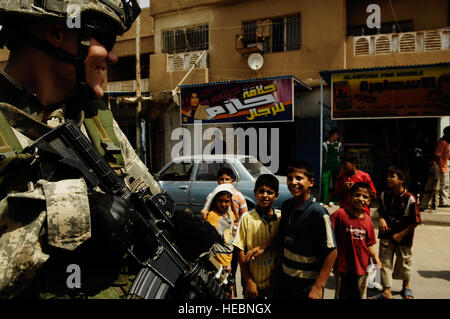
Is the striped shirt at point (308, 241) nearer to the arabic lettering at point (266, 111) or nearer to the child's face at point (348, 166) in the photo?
the child's face at point (348, 166)

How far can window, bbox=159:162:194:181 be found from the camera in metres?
6.48

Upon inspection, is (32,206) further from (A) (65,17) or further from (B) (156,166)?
(B) (156,166)

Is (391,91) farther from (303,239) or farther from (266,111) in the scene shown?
(303,239)

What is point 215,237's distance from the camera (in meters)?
1.98

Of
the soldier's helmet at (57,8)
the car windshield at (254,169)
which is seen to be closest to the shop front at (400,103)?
the car windshield at (254,169)

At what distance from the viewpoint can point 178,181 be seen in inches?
253

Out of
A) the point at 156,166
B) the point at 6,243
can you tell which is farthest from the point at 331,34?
the point at 6,243

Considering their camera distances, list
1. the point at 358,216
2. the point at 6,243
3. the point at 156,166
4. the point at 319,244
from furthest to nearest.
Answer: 1. the point at 156,166
2. the point at 358,216
3. the point at 319,244
4. the point at 6,243

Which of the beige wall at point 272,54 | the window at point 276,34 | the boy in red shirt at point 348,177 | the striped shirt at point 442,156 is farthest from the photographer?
the window at point 276,34

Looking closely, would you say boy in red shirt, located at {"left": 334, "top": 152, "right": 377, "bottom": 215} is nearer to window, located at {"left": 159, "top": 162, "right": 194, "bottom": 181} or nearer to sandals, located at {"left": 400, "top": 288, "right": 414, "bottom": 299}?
sandals, located at {"left": 400, "top": 288, "right": 414, "bottom": 299}

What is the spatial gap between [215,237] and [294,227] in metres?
0.66

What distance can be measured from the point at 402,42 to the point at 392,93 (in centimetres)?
260

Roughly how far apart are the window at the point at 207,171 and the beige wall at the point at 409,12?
7.51m

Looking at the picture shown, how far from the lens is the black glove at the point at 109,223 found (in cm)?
136
